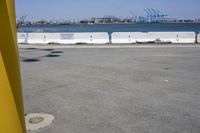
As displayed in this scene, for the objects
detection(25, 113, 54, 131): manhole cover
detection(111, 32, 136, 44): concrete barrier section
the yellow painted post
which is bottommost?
detection(25, 113, 54, 131): manhole cover

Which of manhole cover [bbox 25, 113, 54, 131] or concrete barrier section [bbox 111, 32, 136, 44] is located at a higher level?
concrete barrier section [bbox 111, 32, 136, 44]

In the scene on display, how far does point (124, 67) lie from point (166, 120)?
7040 mm

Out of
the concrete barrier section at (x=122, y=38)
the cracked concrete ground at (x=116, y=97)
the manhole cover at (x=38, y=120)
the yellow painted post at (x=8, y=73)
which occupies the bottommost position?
the cracked concrete ground at (x=116, y=97)

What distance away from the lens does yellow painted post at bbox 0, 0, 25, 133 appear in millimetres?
1435

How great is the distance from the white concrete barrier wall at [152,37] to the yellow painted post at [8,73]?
2505 cm

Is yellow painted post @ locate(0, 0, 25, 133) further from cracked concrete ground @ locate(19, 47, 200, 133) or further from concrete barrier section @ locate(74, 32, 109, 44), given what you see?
concrete barrier section @ locate(74, 32, 109, 44)

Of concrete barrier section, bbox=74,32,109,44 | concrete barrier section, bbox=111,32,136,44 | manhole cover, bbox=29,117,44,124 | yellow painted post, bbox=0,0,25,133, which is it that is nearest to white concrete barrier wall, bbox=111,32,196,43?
concrete barrier section, bbox=111,32,136,44

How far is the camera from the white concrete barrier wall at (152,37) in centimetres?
2562

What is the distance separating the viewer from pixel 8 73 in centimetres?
148

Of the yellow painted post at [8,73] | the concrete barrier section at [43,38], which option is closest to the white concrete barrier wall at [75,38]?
the concrete barrier section at [43,38]

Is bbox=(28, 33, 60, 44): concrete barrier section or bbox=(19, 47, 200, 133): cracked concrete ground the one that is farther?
bbox=(28, 33, 60, 44): concrete barrier section

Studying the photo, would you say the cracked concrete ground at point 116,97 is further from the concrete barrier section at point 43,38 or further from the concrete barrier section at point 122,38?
the concrete barrier section at point 43,38

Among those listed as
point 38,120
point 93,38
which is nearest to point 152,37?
point 93,38

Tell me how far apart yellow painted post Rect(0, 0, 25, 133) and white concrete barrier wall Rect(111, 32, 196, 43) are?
25052 mm
